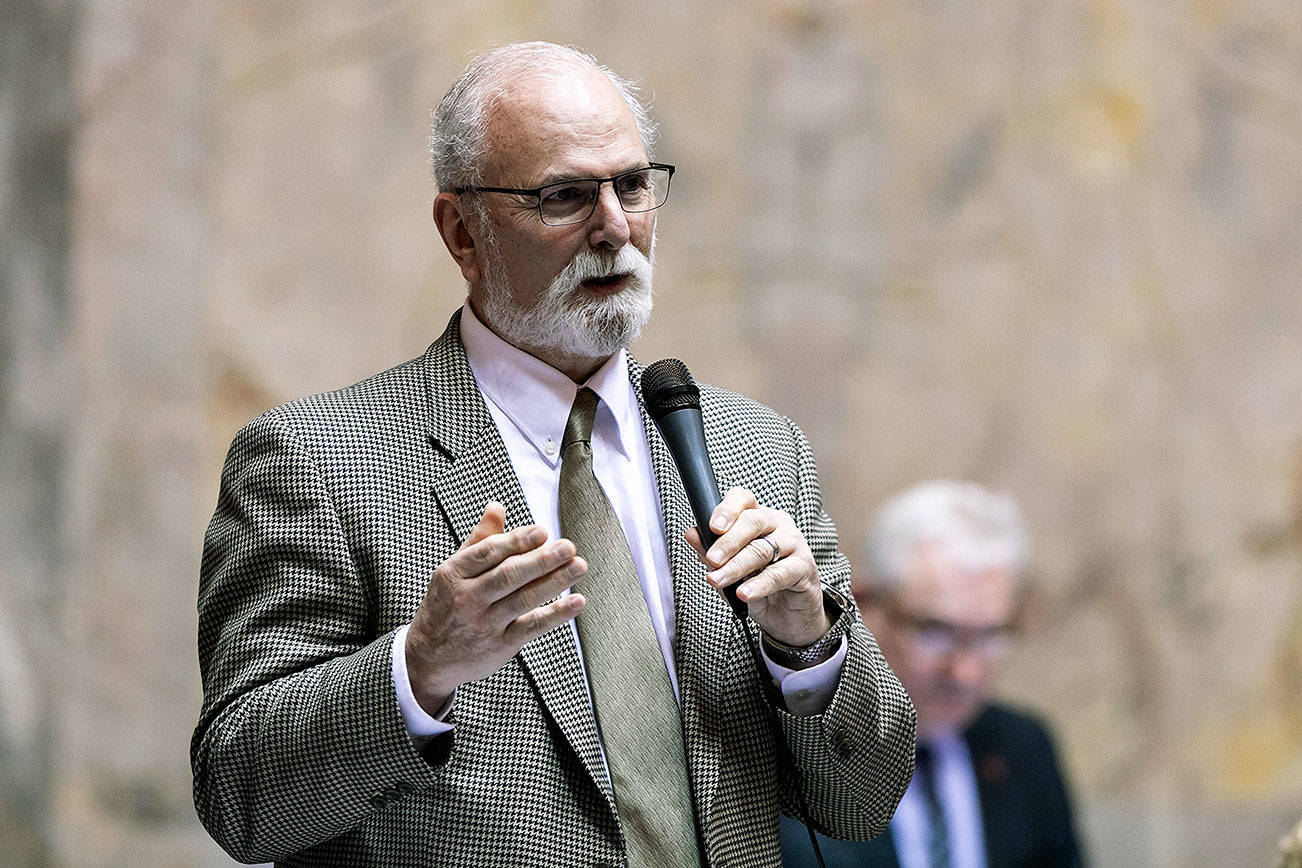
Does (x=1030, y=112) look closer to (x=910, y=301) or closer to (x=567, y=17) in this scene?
(x=910, y=301)

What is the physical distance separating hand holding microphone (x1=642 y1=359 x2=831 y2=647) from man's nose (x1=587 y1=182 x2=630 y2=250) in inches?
7.4

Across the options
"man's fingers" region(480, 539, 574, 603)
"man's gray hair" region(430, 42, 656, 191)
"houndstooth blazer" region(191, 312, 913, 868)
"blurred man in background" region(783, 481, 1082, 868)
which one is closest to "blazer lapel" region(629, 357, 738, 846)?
"houndstooth blazer" region(191, 312, 913, 868)

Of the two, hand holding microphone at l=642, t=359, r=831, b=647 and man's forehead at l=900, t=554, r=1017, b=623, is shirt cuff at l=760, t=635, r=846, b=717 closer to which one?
hand holding microphone at l=642, t=359, r=831, b=647

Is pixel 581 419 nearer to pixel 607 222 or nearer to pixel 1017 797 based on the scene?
pixel 607 222

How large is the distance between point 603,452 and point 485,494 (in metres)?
0.22

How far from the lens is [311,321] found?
4961 mm

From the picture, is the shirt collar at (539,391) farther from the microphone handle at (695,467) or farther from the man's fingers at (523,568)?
the man's fingers at (523,568)

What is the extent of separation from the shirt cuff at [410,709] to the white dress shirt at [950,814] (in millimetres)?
1511

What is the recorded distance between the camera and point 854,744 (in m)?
2.08

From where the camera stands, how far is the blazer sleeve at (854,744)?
2.07 meters

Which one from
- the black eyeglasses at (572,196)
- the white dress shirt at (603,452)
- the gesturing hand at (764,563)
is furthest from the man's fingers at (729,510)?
the black eyeglasses at (572,196)

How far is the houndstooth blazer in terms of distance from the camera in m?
1.90

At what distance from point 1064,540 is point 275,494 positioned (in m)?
3.78

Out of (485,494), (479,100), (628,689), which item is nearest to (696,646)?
(628,689)
